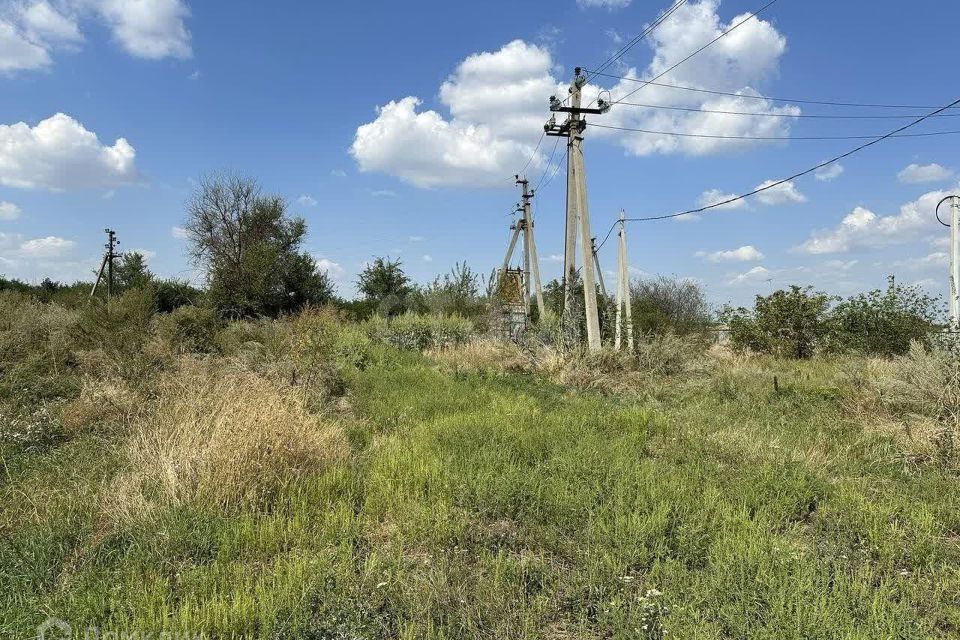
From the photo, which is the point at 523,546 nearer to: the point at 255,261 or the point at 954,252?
the point at 954,252

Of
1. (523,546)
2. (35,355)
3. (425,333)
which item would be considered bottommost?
(523,546)

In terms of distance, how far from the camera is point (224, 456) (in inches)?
159

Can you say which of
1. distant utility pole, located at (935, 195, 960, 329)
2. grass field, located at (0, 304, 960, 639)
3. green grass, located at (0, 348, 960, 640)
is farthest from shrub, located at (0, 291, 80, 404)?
distant utility pole, located at (935, 195, 960, 329)

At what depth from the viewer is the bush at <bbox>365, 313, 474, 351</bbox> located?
17.2m

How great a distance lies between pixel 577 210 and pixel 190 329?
10.00 m

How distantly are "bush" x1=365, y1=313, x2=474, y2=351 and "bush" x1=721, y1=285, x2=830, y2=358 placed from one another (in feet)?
29.7


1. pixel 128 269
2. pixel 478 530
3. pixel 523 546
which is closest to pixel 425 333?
pixel 478 530

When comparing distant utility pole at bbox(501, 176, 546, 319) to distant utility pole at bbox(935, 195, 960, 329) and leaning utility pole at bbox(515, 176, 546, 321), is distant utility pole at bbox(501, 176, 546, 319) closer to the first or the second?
leaning utility pole at bbox(515, 176, 546, 321)

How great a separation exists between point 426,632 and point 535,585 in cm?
75

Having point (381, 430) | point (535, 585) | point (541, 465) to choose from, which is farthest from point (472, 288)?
point (535, 585)

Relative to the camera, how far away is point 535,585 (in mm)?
2971

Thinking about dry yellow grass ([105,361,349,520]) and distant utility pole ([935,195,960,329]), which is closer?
dry yellow grass ([105,361,349,520])

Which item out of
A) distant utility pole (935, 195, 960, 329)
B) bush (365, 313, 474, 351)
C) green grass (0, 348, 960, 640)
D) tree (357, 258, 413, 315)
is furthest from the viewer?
tree (357, 258, 413, 315)

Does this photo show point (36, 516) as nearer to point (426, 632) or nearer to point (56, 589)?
point (56, 589)
